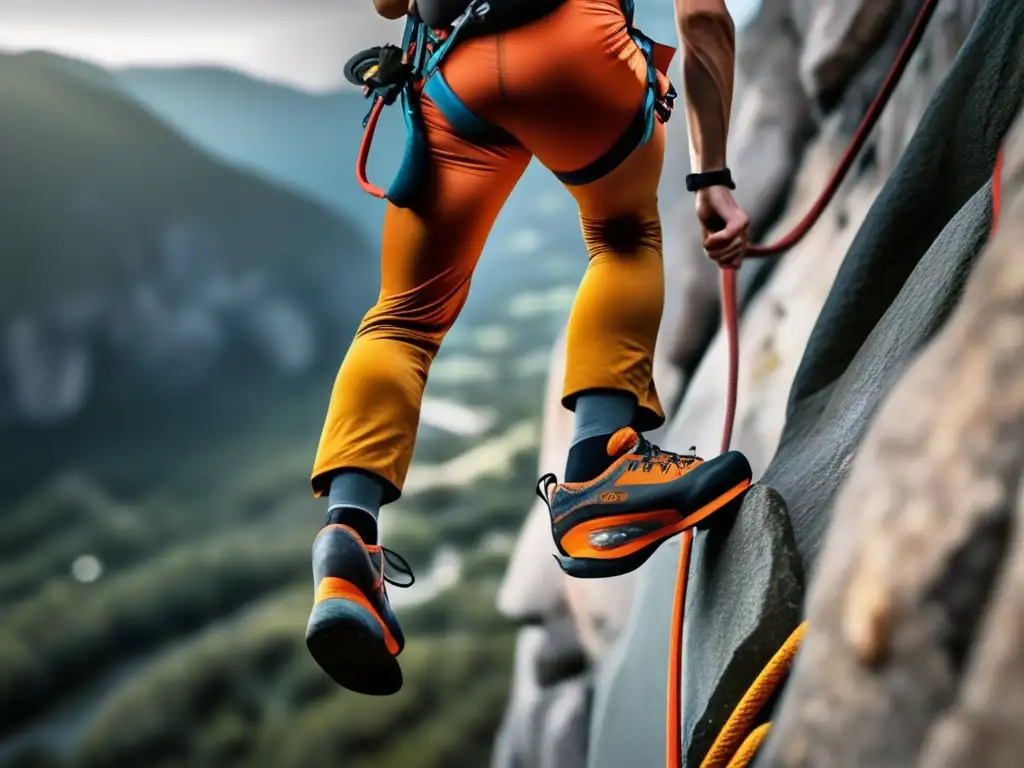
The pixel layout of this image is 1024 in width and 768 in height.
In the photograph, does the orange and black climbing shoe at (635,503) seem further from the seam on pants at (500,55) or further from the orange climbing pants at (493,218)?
the seam on pants at (500,55)

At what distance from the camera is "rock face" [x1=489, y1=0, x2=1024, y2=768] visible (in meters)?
0.66

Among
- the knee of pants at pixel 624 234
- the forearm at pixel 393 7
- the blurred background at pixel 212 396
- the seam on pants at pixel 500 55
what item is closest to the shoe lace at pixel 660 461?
the knee of pants at pixel 624 234

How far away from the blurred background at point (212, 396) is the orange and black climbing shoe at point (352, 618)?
112 cm

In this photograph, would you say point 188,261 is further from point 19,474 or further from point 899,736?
point 899,736

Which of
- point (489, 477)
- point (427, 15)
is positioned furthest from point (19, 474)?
→ point (427, 15)

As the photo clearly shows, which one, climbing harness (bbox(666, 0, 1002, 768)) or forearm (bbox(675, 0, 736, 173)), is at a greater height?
forearm (bbox(675, 0, 736, 173))

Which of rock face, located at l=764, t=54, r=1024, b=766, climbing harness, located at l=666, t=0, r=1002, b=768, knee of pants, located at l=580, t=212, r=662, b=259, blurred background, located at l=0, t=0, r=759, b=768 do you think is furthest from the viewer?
blurred background, located at l=0, t=0, r=759, b=768

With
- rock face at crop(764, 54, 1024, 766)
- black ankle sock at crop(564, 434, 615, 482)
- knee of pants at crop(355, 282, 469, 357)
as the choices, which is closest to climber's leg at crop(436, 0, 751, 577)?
black ankle sock at crop(564, 434, 615, 482)

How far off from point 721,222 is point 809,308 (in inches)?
20.7

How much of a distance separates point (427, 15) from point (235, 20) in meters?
1.34

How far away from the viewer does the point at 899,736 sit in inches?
13.3

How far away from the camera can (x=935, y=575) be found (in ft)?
1.09

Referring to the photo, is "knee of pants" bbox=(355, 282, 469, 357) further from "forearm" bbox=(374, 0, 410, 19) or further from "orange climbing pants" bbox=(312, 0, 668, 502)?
"forearm" bbox=(374, 0, 410, 19)

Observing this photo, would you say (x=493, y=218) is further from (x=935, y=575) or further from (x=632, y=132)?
(x=935, y=575)
